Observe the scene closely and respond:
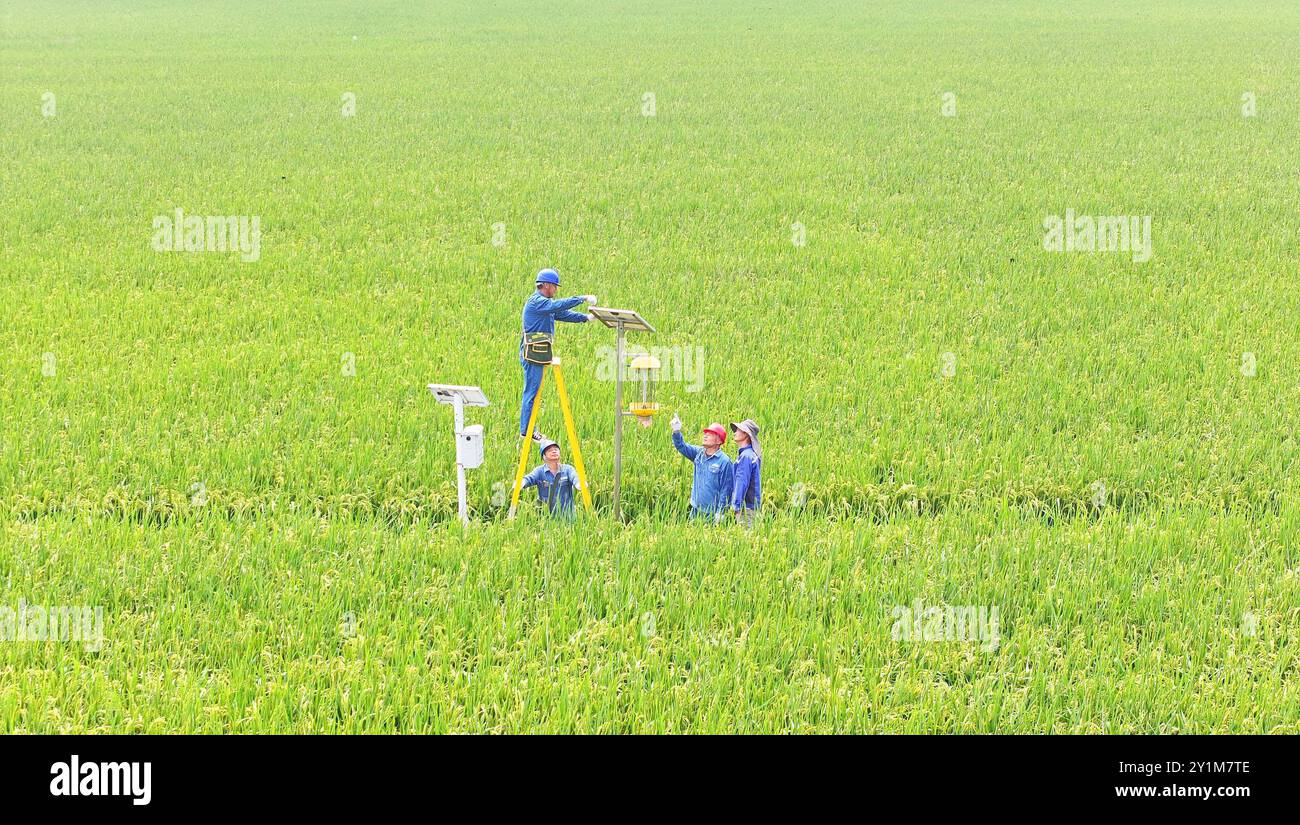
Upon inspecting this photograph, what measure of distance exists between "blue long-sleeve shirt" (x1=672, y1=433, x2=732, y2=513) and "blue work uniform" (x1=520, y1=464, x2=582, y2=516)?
76 cm

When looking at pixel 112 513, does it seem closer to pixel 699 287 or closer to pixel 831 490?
pixel 831 490

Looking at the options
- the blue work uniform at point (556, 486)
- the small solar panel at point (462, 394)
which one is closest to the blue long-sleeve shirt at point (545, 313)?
the small solar panel at point (462, 394)

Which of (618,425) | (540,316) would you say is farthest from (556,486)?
(540,316)

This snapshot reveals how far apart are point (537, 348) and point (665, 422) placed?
2161mm

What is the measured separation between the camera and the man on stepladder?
6969mm

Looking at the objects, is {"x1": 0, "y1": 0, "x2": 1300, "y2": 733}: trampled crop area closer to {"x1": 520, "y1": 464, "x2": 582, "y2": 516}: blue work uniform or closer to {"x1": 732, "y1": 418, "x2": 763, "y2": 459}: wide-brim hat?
{"x1": 520, "y1": 464, "x2": 582, "y2": 516}: blue work uniform

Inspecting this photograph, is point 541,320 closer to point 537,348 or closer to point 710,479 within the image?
point 537,348

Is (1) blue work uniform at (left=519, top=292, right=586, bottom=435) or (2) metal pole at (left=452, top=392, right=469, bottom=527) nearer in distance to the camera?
(2) metal pole at (left=452, top=392, right=469, bottom=527)

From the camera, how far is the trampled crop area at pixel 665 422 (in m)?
5.01

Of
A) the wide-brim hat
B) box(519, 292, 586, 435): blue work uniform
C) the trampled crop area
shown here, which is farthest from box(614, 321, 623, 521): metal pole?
the wide-brim hat

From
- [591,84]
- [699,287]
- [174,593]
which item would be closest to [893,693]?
[174,593]

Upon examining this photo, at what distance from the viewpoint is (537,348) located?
7113 millimetres

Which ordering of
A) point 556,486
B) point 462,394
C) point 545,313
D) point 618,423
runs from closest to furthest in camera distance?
point 462,394
point 618,423
point 545,313
point 556,486
